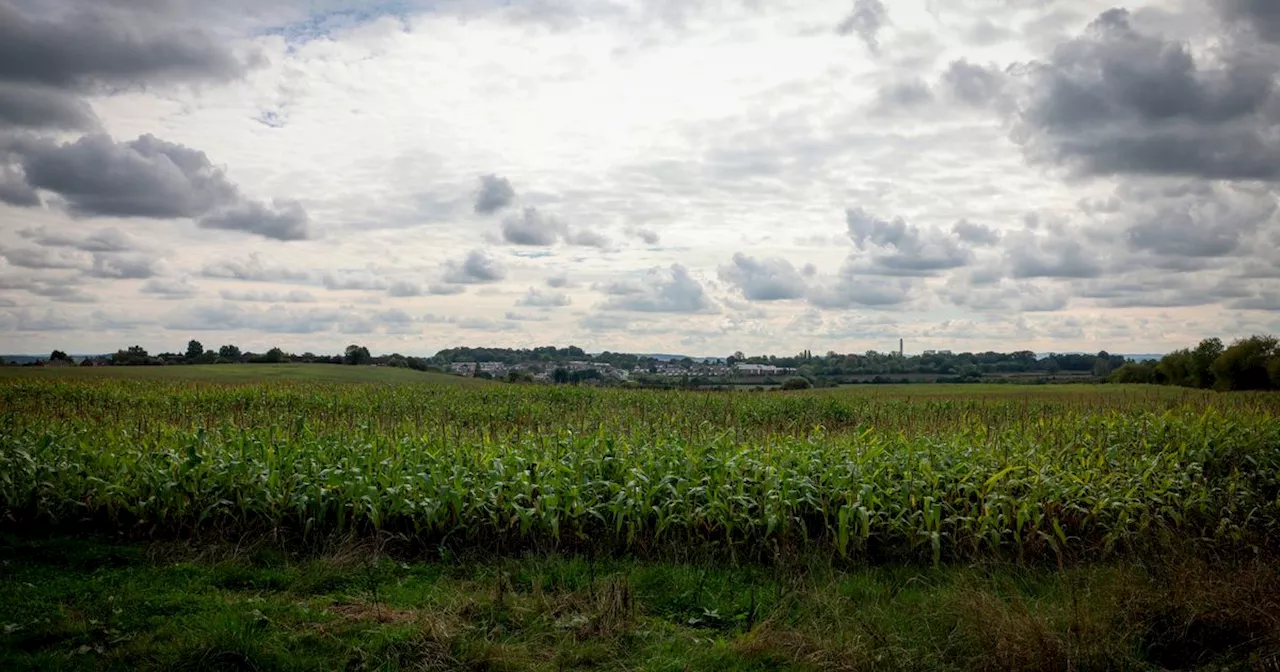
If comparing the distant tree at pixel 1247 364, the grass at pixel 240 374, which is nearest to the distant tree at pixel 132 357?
the grass at pixel 240 374

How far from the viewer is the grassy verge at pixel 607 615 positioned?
5344 millimetres

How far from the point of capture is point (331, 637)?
566 centimetres

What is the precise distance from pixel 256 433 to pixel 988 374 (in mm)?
71459

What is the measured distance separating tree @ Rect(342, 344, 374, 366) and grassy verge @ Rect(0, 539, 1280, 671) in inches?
2557

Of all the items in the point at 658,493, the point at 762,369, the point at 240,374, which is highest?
the point at 762,369

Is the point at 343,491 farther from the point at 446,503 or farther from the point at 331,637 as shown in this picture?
the point at 331,637

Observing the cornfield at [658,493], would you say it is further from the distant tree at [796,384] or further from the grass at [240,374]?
the distant tree at [796,384]

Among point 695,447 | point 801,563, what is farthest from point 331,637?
point 695,447

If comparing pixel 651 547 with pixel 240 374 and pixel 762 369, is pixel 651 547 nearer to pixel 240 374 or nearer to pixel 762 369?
pixel 240 374

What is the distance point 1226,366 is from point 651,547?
51947 millimetres

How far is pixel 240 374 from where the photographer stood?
161 ft

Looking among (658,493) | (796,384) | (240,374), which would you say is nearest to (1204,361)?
(796,384)

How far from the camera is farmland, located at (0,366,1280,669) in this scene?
5594 mm

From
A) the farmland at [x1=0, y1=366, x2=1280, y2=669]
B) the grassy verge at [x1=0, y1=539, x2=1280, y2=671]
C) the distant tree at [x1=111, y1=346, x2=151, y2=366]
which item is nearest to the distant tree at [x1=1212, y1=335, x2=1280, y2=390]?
the farmland at [x1=0, y1=366, x2=1280, y2=669]
